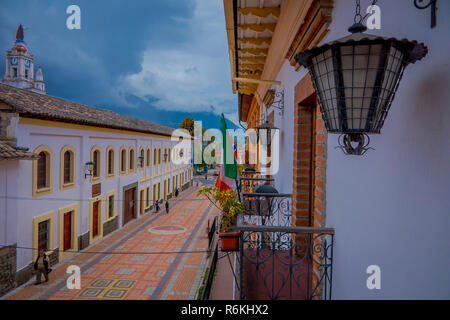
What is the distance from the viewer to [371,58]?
1.41 metres

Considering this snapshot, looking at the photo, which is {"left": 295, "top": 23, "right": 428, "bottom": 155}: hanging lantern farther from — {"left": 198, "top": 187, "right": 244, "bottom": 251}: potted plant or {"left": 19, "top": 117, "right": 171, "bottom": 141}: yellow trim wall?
{"left": 19, "top": 117, "right": 171, "bottom": 141}: yellow trim wall

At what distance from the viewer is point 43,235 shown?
12180 mm

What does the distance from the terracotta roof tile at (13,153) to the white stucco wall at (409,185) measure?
1050 cm

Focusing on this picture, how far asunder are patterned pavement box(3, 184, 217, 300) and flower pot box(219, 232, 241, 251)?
746 centimetres

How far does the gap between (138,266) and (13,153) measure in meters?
7.09

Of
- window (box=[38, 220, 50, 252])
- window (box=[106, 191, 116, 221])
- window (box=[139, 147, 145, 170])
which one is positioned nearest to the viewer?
window (box=[38, 220, 50, 252])

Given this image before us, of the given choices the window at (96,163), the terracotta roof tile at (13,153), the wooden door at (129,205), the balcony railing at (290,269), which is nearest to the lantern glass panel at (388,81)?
the balcony railing at (290,269)

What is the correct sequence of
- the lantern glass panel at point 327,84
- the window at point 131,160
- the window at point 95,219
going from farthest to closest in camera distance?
1. the window at point 131,160
2. the window at point 95,219
3. the lantern glass panel at point 327,84

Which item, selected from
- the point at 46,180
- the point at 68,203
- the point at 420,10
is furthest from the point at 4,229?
the point at 420,10

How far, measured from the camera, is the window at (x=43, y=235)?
1196 cm

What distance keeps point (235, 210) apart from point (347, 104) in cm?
249

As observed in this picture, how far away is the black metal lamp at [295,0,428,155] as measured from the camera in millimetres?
1380

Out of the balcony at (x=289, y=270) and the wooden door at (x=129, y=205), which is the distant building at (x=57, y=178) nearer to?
the wooden door at (x=129, y=205)

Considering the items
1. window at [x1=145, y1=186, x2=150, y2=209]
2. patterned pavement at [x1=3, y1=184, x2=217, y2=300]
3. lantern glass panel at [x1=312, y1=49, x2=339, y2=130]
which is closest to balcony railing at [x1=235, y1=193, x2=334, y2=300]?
lantern glass panel at [x1=312, y1=49, x2=339, y2=130]
